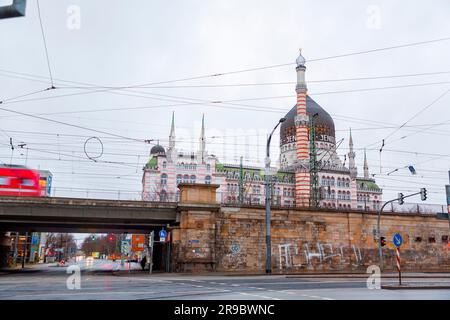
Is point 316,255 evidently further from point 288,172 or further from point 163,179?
point 288,172

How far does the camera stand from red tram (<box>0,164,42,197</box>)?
28.9 m

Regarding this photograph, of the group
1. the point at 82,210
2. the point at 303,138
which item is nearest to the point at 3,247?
the point at 82,210

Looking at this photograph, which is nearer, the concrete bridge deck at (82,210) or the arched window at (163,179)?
the concrete bridge deck at (82,210)

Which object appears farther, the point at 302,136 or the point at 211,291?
the point at 302,136

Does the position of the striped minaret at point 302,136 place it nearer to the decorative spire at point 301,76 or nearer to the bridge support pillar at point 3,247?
the decorative spire at point 301,76

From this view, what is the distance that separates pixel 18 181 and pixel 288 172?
83845mm

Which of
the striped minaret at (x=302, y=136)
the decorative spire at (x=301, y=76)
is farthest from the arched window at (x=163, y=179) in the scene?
the decorative spire at (x=301, y=76)

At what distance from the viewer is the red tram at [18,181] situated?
28.9 meters

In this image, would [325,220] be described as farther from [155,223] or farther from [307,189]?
[307,189]

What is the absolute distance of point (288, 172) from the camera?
357ft

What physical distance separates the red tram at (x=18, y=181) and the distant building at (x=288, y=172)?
55.1 metres

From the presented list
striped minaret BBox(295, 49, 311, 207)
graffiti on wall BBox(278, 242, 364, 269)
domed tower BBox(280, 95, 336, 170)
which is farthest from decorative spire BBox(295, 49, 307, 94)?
graffiti on wall BBox(278, 242, 364, 269)
